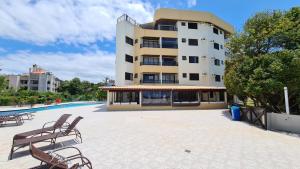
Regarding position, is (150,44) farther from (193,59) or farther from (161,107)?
(161,107)

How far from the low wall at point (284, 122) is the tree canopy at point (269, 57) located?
2500 mm

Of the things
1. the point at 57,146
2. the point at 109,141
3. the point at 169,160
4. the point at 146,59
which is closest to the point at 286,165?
the point at 169,160

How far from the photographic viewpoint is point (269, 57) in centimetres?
1306

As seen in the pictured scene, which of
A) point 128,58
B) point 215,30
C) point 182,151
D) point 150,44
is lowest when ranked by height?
point 182,151

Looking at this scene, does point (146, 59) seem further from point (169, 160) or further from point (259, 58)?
point (169, 160)

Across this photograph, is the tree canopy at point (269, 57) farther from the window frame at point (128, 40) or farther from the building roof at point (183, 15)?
the window frame at point (128, 40)

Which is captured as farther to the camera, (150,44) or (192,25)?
(192,25)

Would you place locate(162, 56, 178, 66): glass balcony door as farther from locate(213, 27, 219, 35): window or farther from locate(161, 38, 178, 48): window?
locate(213, 27, 219, 35): window

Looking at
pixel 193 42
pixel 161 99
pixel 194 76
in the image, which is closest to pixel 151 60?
pixel 161 99

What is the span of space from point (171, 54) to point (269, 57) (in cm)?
1912

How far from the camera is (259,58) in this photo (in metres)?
13.7

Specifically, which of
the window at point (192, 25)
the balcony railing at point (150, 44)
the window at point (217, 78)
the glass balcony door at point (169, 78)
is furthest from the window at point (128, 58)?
the window at point (217, 78)

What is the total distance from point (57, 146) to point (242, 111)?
1383 centimetres

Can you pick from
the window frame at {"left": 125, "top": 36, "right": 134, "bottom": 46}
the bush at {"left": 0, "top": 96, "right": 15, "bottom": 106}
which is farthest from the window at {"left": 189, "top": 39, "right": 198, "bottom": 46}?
the bush at {"left": 0, "top": 96, "right": 15, "bottom": 106}
